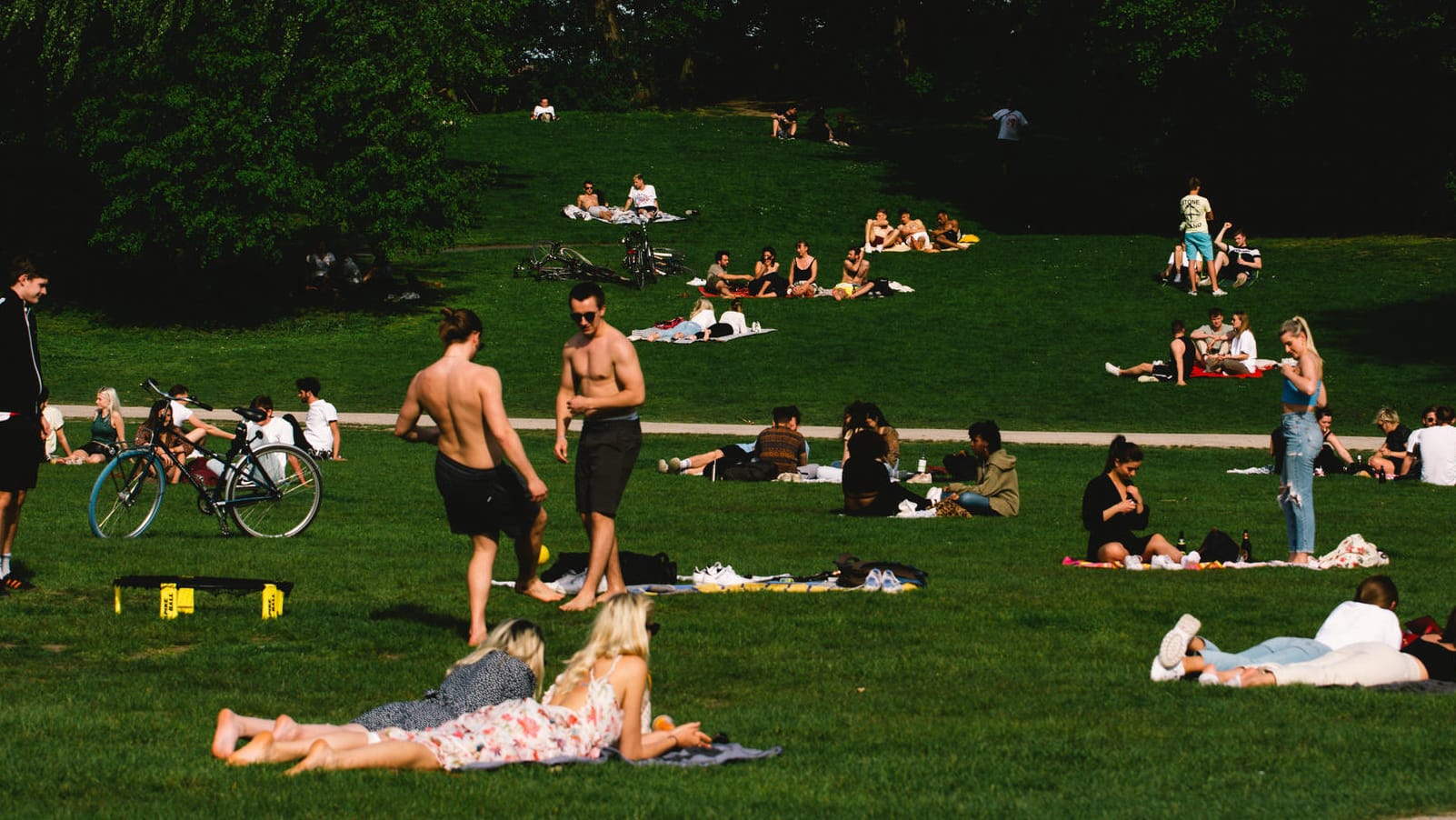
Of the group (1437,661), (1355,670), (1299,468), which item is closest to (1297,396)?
(1299,468)

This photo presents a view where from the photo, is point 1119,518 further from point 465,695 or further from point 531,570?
point 465,695

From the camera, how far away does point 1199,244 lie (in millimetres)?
32906

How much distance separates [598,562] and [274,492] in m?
4.84

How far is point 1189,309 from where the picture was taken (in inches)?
1250

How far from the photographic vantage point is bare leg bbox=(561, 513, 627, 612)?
33.0 ft

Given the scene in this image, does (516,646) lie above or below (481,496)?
below

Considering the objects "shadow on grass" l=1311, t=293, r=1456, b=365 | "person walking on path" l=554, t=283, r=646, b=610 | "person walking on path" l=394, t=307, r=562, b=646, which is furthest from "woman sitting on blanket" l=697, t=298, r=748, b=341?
"person walking on path" l=394, t=307, r=562, b=646

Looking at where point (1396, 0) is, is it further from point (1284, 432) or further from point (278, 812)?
point (278, 812)

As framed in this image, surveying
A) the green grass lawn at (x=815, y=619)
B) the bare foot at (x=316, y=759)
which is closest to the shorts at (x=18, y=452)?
the green grass lawn at (x=815, y=619)

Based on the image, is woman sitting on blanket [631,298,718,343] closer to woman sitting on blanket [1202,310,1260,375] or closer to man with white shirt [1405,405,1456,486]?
woman sitting on blanket [1202,310,1260,375]

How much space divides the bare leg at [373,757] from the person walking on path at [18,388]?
4.64m

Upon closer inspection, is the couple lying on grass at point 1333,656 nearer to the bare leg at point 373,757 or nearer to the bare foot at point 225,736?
the bare leg at point 373,757

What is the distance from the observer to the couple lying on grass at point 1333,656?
8.59 m

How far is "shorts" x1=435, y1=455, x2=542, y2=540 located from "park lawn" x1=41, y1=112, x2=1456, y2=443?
15753 millimetres
